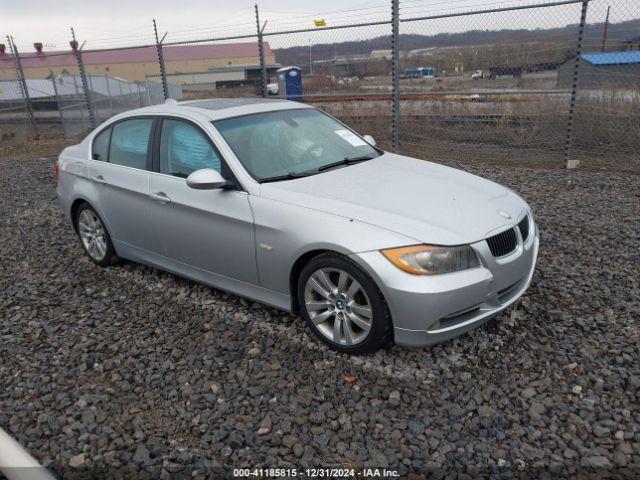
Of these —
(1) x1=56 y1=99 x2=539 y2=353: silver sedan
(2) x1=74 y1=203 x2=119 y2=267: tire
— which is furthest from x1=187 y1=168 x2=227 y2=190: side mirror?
(2) x1=74 y1=203 x2=119 y2=267: tire

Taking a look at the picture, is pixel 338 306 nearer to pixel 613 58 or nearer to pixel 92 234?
pixel 92 234

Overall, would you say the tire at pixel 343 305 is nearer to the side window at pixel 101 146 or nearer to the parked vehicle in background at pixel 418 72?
the side window at pixel 101 146

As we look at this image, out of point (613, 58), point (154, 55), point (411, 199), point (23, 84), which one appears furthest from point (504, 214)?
point (154, 55)

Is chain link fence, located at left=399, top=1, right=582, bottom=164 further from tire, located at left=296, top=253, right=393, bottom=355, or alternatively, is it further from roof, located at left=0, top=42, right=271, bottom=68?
roof, located at left=0, top=42, right=271, bottom=68

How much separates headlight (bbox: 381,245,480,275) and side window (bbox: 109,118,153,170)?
237cm

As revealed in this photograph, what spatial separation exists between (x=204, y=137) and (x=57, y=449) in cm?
223

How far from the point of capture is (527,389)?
2951mm

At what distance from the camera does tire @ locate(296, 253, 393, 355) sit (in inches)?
120

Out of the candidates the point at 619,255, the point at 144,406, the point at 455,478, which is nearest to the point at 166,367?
the point at 144,406

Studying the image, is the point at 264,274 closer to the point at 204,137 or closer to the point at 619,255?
→ the point at 204,137

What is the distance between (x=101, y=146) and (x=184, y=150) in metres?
1.26

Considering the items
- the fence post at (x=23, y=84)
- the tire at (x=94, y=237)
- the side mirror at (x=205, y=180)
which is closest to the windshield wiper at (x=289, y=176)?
the side mirror at (x=205, y=180)

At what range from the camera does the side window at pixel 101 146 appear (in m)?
4.69

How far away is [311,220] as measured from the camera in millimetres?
3176
